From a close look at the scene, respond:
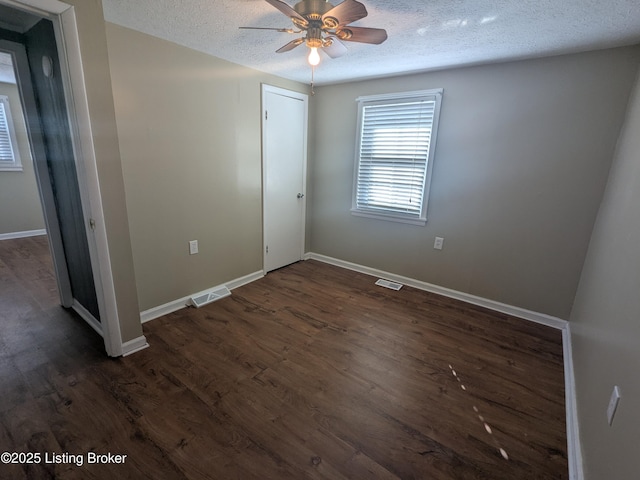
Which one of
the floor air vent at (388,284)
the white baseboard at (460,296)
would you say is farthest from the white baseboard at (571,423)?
the floor air vent at (388,284)

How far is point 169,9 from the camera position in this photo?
5.72 feet

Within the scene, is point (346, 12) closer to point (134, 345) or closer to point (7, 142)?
point (134, 345)

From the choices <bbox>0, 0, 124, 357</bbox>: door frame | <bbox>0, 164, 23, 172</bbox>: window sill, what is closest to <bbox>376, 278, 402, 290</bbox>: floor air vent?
<bbox>0, 0, 124, 357</bbox>: door frame

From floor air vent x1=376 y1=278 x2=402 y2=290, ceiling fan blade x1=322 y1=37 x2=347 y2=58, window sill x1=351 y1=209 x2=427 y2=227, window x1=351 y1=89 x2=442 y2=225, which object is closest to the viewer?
ceiling fan blade x1=322 y1=37 x2=347 y2=58

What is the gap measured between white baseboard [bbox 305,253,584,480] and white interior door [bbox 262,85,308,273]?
57 cm

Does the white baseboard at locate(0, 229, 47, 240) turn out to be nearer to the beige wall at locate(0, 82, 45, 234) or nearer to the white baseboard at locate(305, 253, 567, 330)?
the beige wall at locate(0, 82, 45, 234)

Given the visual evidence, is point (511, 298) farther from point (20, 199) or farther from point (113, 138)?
point (20, 199)

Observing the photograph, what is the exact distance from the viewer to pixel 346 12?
1391 mm

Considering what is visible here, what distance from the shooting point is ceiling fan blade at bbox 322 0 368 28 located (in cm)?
132

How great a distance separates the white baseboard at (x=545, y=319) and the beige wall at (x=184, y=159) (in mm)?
1550

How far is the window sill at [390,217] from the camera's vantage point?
3177mm

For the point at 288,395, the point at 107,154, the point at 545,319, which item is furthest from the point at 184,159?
the point at 545,319

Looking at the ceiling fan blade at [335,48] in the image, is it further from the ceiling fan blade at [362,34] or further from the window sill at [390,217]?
the window sill at [390,217]

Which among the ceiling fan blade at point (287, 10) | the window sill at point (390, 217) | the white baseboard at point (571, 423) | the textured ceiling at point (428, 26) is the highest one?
the textured ceiling at point (428, 26)
